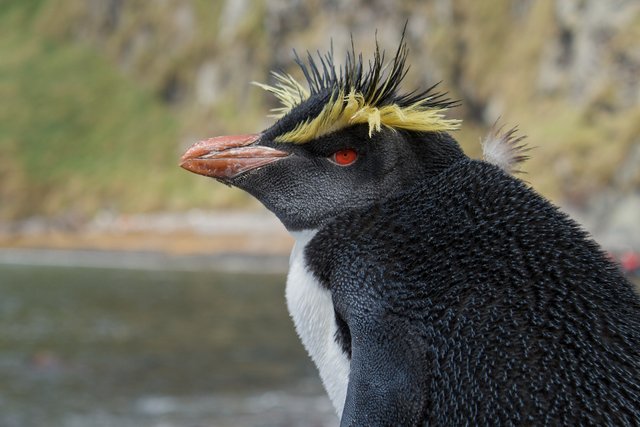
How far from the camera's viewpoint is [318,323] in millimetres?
2871

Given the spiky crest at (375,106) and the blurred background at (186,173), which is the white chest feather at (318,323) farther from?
the blurred background at (186,173)

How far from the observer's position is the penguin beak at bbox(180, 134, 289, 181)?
3.01 meters

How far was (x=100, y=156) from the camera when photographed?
95500 mm

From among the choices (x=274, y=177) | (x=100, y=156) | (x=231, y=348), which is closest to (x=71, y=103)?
(x=100, y=156)

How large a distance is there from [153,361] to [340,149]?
24.7 m

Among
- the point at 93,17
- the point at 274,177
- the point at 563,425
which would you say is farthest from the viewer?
the point at 93,17

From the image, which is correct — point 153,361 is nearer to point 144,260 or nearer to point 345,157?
point 345,157

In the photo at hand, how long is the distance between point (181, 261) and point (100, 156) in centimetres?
3123

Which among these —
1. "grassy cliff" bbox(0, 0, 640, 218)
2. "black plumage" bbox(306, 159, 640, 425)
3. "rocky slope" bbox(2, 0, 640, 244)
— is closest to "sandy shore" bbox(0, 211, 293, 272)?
"grassy cliff" bbox(0, 0, 640, 218)

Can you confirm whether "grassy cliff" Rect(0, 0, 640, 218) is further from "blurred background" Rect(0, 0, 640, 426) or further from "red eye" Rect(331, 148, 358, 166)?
"red eye" Rect(331, 148, 358, 166)

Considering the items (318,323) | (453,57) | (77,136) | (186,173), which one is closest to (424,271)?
(318,323)

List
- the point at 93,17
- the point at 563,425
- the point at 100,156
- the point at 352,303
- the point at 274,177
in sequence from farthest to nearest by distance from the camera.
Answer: the point at 93,17 < the point at 100,156 < the point at 274,177 < the point at 352,303 < the point at 563,425

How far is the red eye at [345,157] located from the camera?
2898 mm

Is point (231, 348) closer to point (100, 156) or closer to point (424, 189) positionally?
point (424, 189)
